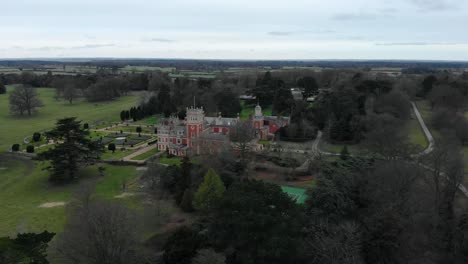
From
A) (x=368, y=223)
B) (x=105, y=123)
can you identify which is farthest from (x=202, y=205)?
(x=105, y=123)

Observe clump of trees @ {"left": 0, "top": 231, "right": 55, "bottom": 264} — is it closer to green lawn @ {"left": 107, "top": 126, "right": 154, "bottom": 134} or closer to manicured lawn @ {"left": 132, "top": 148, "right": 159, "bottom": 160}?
manicured lawn @ {"left": 132, "top": 148, "right": 159, "bottom": 160}

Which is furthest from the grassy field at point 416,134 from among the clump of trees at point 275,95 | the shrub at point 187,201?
the shrub at point 187,201

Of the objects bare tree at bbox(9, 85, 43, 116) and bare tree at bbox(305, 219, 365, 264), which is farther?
bare tree at bbox(9, 85, 43, 116)

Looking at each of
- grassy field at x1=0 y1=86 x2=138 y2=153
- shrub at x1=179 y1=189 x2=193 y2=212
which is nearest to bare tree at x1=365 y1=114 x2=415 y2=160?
shrub at x1=179 y1=189 x2=193 y2=212

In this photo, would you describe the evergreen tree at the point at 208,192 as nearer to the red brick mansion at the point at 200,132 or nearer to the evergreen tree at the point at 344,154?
the red brick mansion at the point at 200,132

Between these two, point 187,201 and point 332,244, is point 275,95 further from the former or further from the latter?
point 332,244

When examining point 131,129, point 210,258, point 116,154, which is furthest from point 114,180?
point 131,129

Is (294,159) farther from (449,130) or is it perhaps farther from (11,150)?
(11,150)
